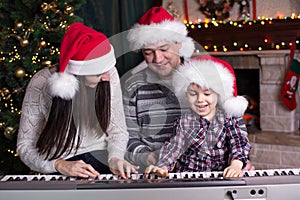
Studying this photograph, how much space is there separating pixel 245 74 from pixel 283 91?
0.51 metres

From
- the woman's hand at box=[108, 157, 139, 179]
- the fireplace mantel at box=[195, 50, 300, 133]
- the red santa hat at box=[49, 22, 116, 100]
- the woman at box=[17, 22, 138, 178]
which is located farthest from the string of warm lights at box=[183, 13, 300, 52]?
the woman's hand at box=[108, 157, 139, 179]

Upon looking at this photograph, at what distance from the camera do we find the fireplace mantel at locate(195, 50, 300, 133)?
366 centimetres

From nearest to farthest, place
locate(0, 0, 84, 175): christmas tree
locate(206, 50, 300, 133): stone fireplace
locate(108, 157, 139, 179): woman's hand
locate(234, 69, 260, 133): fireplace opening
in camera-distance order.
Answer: locate(108, 157, 139, 179): woman's hand → locate(0, 0, 84, 175): christmas tree → locate(206, 50, 300, 133): stone fireplace → locate(234, 69, 260, 133): fireplace opening

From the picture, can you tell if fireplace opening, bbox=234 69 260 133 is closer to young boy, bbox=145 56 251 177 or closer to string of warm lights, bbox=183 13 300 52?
string of warm lights, bbox=183 13 300 52

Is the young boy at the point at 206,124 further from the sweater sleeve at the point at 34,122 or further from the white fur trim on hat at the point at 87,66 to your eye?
the sweater sleeve at the point at 34,122

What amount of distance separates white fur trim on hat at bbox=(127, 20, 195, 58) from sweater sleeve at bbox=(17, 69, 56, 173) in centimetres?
42

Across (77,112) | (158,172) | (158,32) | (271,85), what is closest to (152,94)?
(158,32)

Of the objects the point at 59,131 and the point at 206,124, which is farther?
the point at 206,124

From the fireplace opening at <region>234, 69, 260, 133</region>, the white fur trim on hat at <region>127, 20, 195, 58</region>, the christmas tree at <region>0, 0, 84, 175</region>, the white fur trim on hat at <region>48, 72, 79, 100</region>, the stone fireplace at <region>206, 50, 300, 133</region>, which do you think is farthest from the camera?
the fireplace opening at <region>234, 69, 260, 133</region>

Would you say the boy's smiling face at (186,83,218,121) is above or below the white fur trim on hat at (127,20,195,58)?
below

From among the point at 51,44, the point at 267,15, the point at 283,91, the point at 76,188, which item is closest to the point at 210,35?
the point at 267,15

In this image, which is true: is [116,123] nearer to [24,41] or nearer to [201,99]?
[201,99]

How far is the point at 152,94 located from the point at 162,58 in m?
0.15

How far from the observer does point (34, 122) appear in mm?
1559
